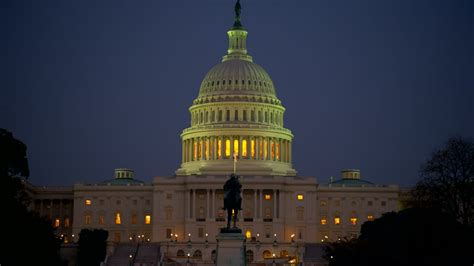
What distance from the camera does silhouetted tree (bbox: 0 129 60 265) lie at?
116688 mm

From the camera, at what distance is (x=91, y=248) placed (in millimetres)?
172375

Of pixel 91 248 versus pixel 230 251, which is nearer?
pixel 230 251

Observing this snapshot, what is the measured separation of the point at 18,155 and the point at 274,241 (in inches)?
2367

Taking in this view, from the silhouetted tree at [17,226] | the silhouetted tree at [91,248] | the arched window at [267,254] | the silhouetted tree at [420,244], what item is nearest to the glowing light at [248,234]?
the arched window at [267,254]

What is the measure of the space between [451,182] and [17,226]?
40949 millimetres

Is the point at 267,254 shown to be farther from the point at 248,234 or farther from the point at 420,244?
the point at 420,244

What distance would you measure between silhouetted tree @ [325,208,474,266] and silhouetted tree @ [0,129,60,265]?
28107mm

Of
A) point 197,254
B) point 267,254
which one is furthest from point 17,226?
point 267,254

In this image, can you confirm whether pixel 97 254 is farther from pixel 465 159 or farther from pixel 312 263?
pixel 465 159

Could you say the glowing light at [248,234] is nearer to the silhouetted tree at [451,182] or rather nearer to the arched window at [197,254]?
the arched window at [197,254]

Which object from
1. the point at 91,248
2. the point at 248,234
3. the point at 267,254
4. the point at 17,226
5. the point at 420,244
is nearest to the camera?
the point at 17,226

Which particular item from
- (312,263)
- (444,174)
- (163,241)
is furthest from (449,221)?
(163,241)

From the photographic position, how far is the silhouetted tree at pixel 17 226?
383ft

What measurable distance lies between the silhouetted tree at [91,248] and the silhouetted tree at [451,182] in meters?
51.4
